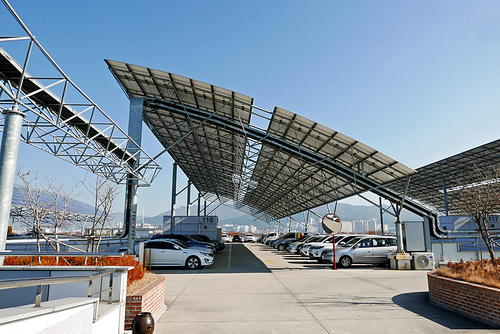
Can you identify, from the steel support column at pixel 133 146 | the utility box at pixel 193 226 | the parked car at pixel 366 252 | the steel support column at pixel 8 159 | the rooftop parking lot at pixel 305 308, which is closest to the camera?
the rooftop parking lot at pixel 305 308

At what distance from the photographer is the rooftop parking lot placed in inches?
257

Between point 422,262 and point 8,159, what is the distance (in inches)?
722

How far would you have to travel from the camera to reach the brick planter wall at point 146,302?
620cm

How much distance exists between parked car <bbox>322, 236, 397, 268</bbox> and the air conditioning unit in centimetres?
141

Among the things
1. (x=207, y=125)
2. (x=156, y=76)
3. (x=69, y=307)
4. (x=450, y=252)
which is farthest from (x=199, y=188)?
(x=69, y=307)

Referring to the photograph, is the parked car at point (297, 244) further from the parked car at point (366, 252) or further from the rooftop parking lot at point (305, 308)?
the rooftop parking lot at point (305, 308)

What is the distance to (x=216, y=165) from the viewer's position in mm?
36969

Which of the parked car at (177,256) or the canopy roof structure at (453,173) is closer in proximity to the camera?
the parked car at (177,256)

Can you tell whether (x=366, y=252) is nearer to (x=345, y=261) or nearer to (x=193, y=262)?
(x=345, y=261)

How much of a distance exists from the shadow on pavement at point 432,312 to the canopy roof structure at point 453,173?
39.1 ft

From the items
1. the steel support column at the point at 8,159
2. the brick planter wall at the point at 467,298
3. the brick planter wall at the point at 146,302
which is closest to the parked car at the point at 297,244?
the brick planter wall at the point at 467,298

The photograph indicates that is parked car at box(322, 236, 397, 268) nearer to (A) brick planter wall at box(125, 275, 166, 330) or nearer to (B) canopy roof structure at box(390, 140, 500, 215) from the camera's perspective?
(B) canopy roof structure at box(390, 140, 500, 215)

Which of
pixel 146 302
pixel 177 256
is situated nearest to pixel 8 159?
pixel 146 302

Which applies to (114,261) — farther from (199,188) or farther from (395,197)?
(199,188)
